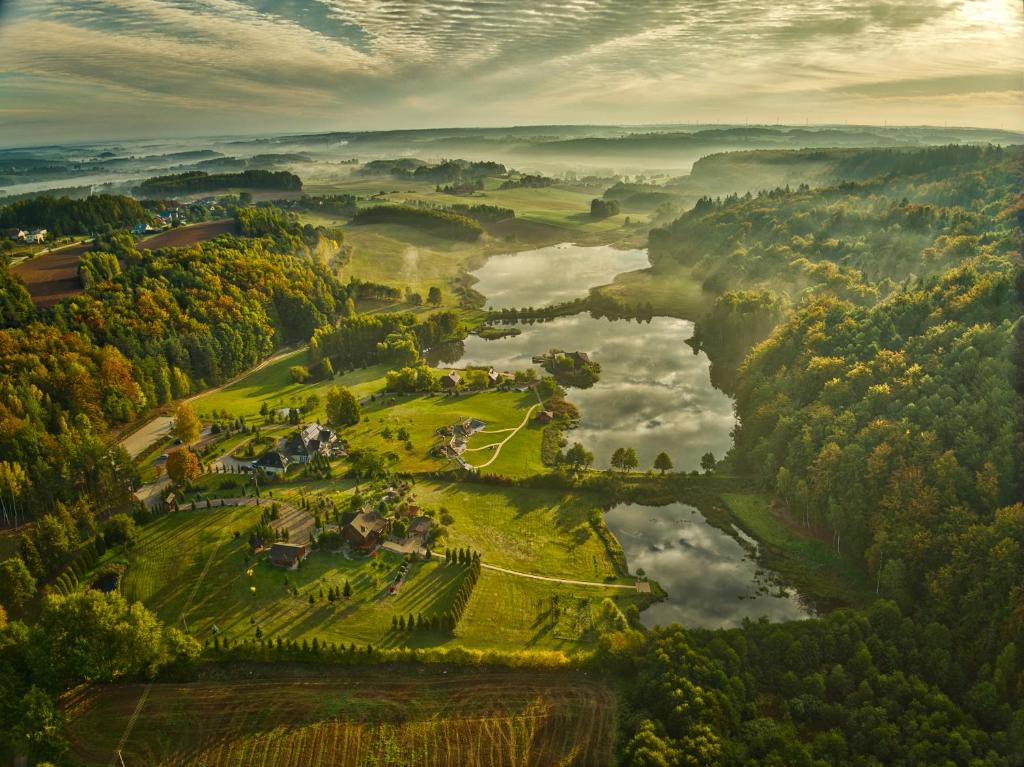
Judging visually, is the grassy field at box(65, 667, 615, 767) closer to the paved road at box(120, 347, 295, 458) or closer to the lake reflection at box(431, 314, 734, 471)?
the lake reflection at box(431, 314, 734, 471)

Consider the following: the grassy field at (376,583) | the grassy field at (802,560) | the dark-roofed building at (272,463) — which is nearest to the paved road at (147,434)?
the dark-roofed building at (272,463)

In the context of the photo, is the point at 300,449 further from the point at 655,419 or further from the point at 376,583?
the point at 655,419

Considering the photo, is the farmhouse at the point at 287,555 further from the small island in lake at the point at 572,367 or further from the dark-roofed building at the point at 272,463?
the small island in lake at the point at 572,367

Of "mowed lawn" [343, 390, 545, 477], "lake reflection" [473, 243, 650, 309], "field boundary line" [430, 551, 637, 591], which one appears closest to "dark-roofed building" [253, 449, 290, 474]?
"mowed lawn" [343, 390, 545, 477]

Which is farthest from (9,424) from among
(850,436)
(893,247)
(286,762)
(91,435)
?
(893,247)

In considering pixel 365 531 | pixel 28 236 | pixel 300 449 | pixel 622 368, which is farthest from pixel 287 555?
pixel 28 236

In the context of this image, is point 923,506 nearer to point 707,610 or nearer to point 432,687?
point 707,610
